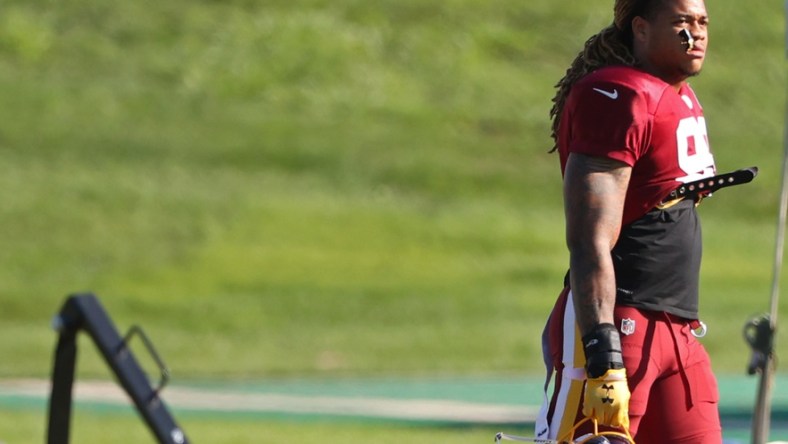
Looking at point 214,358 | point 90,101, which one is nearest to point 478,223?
point 90,101

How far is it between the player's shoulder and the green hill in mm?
16173

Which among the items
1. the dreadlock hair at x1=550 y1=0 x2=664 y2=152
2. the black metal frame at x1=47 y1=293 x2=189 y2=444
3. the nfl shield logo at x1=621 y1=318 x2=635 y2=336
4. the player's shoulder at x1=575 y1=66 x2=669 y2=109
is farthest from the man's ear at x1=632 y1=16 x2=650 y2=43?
the black metal frame at x1=47 y1=293 x2=189 y2=444

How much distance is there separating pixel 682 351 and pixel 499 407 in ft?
37.0

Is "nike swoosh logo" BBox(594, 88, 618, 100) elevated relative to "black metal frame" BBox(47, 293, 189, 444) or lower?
elevated

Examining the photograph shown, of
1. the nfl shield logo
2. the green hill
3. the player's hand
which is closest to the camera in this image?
the player's hand

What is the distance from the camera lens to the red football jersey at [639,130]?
5.06m

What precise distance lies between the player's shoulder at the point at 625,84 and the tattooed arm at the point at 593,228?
199 millimetres

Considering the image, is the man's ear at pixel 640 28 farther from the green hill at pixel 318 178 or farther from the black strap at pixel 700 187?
the green hill at pixel 318 178

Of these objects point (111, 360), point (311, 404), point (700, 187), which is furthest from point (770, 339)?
point (311, 404)

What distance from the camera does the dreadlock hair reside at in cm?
534

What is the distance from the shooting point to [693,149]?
17.2 ft

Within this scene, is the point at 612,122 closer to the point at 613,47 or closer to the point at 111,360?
the point at 613,47

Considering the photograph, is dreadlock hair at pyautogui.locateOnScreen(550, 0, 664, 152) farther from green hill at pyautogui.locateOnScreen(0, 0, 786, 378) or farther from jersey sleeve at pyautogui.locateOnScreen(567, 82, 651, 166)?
green hill at pyautogui.locateOnScreen(0, 0, 786, 378)

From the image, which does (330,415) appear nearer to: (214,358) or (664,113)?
(214,358)
